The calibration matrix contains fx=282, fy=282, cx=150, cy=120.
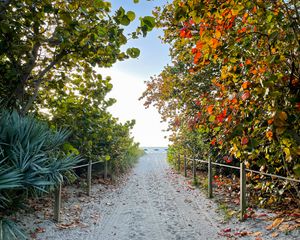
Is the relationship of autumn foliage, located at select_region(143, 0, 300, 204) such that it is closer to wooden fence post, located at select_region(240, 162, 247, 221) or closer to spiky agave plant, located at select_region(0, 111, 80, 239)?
wooden fence post, located at select_region(240, 162, 247, 221)

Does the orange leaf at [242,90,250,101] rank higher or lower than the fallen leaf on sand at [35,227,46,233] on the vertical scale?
higher

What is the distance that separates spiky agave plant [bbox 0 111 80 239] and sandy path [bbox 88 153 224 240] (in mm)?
1401

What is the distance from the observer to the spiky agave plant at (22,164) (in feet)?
12.5

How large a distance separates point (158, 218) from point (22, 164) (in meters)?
3.32

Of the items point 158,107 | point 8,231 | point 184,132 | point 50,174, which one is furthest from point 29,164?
point 184,132

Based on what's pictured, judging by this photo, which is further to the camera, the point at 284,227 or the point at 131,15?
the point at 284,227

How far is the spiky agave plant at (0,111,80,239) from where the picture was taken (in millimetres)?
3820

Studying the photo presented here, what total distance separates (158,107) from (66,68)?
587 cm

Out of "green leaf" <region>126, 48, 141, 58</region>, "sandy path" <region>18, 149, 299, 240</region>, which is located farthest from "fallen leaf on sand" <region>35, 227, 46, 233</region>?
"green leaf" <region>126, 48, 141, 58</region>

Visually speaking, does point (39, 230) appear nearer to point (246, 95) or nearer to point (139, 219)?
point (139, 219)

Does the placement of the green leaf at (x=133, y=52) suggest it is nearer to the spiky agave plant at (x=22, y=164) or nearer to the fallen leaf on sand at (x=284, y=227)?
the spiky agave plant at (x=22, y=164)

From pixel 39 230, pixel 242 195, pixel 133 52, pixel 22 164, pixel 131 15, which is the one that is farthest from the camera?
pixel 242 195

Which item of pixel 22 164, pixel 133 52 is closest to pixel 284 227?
pixel 133 52

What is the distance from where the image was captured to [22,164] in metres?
4.02
